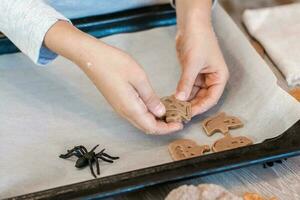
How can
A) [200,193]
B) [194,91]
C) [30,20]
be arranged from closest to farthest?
[200,193] < [30,20] < [194,91]

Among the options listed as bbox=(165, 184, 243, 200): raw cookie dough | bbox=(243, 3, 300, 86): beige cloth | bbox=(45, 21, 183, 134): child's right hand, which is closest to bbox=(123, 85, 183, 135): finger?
bbox=(45, 21, 183, 134): child's right hand

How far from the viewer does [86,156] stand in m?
0.72

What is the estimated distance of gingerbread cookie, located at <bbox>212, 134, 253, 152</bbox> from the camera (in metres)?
0.73

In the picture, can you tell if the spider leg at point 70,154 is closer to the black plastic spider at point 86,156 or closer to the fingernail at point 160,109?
the black plastic spider at point 86,156

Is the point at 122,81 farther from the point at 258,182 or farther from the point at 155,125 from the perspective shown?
Result: the point at 258,182

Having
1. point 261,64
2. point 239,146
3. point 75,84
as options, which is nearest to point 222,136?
point 239,146

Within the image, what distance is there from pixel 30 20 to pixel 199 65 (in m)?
0.26

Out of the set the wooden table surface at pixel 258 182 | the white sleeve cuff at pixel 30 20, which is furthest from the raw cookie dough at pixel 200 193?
the white sleeve cuff at pixel 30 20

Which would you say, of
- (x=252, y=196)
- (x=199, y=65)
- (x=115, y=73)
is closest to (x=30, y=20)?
(x=115, y=73)

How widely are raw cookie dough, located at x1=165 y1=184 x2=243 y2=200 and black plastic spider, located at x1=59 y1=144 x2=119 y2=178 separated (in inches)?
5.2

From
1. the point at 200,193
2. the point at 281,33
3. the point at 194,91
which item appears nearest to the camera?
the point at 200,193

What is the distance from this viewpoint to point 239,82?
84 centimetres

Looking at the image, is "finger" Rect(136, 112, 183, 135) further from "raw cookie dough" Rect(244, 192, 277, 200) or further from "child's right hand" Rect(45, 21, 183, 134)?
"raw cookie dough" Rect(244, 192, 277, 200)

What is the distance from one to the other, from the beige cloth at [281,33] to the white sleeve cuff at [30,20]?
1.31 feet
